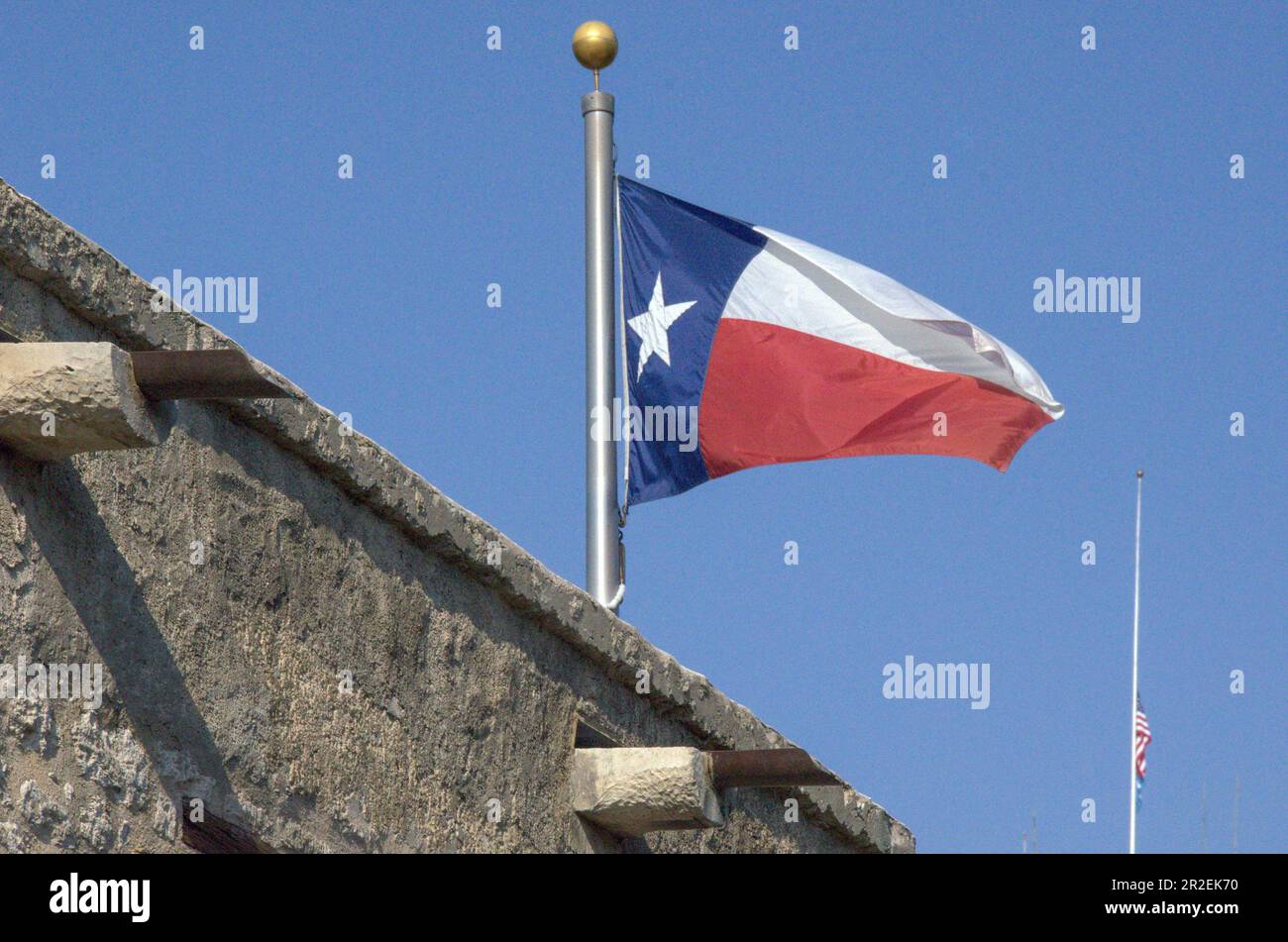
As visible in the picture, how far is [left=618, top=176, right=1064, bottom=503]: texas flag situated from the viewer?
7113mm

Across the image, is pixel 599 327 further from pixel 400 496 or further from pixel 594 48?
pixel 400 496

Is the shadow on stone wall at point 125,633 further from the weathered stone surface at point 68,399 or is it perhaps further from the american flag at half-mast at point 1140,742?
the american flag at half-mast at point 1140,742

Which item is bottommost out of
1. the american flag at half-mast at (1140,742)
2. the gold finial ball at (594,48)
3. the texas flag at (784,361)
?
the american flag at half-mast at (1140,742)

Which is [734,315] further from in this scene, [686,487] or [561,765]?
[561,765]

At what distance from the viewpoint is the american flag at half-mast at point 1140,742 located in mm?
16531

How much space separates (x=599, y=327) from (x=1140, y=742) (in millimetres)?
11280

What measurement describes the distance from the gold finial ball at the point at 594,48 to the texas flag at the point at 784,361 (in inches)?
19.0

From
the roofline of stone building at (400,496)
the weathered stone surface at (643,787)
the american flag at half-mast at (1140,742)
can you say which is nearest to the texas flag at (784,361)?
the roofline of stone building at (400,496)

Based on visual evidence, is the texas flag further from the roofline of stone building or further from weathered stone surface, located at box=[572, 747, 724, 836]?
weathered stone surface, located at box=[572, 747, 724, 836]

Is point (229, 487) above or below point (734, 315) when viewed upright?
below

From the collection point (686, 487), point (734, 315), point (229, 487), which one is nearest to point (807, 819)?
point (686, 487)

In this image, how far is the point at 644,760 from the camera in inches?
204
